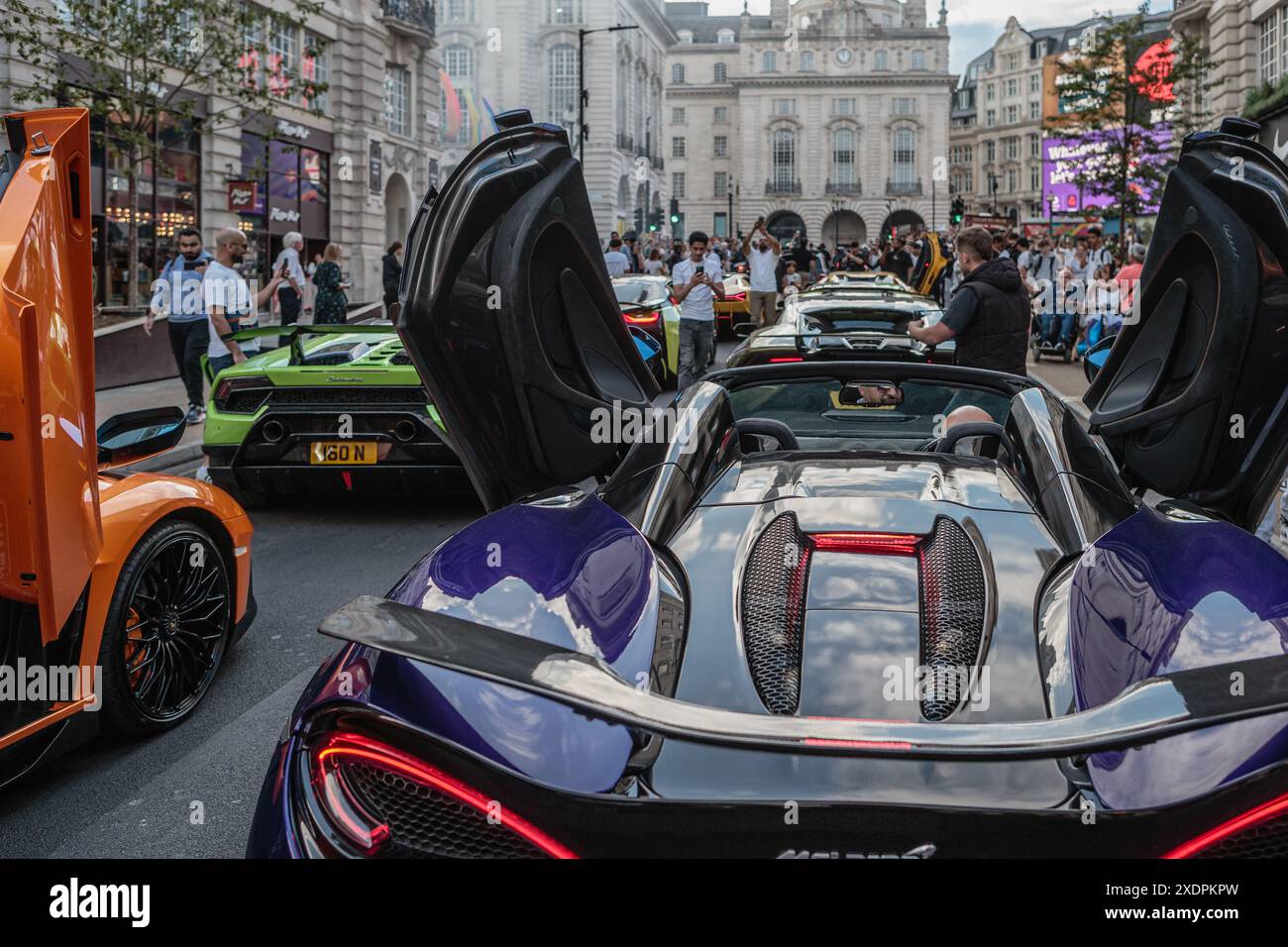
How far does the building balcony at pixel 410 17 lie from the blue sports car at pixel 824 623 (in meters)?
31.1

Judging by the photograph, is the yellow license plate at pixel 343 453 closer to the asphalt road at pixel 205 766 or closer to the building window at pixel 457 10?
the asphalt road at pixel 205 766

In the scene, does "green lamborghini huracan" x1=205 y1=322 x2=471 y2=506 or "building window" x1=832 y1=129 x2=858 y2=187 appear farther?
"building window" x1=832 y1=129 x2=858 y2=187

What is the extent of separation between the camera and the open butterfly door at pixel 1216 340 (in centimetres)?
414

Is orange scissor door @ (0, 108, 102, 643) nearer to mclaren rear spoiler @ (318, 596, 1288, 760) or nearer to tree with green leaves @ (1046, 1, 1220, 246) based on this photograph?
mclaren rear spoiler @ (318, 596, 1288, 760)

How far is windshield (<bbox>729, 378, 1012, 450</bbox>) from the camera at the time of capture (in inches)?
202

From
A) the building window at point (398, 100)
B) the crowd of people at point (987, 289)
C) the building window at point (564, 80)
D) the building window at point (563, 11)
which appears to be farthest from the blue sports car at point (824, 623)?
the building window at point (563, 11)

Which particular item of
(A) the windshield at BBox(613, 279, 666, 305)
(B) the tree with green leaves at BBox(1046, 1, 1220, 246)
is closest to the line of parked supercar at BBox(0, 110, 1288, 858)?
(A) the windshield at BBox(613, 279, 666, 305)

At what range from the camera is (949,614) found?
8.01 ft

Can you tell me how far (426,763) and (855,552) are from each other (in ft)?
3.95

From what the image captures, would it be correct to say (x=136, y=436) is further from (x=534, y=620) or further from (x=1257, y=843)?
(x=1257, y=843)

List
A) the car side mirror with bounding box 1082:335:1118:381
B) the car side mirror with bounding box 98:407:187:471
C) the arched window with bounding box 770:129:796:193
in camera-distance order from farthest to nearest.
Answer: the arched window with bounding box 770:129:796:193 < the car side mirror with bounding box 1082:335:1118:381 < the car side mirror with bounding box 98:407:187:471

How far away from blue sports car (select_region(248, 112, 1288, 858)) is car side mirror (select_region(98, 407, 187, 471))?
85 centimetres
